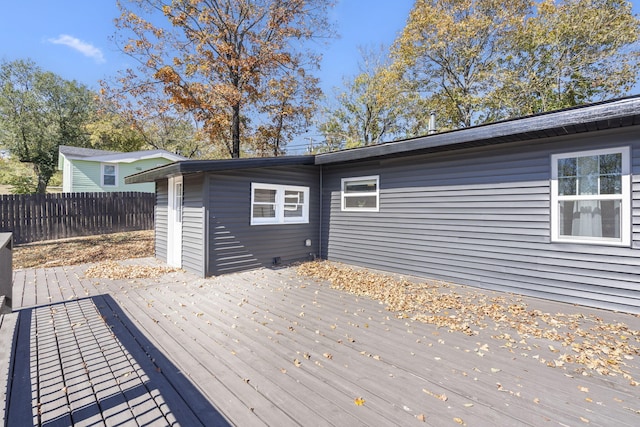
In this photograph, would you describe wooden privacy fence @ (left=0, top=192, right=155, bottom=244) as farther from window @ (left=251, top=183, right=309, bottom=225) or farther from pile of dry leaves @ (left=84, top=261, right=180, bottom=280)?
window @ (left=251, top=183, right=309, bottom=225)

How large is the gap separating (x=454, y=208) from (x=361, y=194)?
225cm

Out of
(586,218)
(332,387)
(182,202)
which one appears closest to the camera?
(332,387)

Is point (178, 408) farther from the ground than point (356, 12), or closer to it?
closer to it

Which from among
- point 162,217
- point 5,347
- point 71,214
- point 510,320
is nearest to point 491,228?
point 510,320

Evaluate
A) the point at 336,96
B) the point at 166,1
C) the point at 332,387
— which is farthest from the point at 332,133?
the point at 332,387

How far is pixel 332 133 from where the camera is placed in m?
19.5

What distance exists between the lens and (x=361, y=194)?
7.48m

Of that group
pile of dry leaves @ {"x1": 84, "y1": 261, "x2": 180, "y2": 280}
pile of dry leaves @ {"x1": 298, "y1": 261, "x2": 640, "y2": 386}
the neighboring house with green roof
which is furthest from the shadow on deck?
the neighboring house with green roof

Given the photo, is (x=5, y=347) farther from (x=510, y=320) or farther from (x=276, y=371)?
(x=510, y=320)

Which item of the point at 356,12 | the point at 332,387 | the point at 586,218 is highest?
the point at 356,12

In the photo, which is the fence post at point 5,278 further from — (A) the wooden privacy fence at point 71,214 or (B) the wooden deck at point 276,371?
(A) the wooden privacy fence at point 71,214

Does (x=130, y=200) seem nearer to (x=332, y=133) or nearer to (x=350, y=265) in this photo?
(x=350, y=265)

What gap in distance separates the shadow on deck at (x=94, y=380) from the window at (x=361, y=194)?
525 centimetres

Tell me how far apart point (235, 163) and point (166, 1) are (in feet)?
31.4
